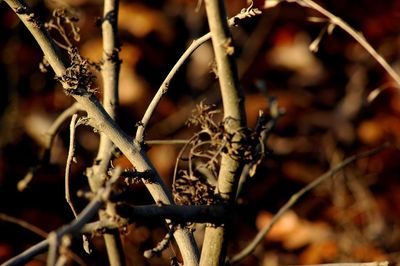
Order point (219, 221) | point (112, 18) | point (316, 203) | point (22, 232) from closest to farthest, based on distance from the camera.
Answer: point (219, 221) → point (112, 18) → point (22, 232) → point (316, 203)

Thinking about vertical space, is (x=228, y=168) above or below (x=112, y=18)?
below

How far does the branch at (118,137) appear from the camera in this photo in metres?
1.02

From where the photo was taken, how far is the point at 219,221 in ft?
2.94

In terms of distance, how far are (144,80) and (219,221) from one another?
306cm

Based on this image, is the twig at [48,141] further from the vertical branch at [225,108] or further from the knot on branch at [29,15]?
the vertical branch at [225,108]

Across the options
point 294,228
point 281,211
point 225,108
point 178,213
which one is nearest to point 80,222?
point 178,213

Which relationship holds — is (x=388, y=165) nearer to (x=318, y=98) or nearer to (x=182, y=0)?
(x=318, y=98)

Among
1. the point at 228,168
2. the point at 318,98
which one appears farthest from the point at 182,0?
the point at 228,168

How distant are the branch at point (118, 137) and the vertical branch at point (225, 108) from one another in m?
0.08

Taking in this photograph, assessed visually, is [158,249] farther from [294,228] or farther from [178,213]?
[294,228]

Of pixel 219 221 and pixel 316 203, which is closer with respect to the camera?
pixel 219 221

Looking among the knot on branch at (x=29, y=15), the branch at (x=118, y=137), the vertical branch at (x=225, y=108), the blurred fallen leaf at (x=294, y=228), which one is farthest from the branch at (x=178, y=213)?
the blurred fallen leaf at (x=294, y=228)

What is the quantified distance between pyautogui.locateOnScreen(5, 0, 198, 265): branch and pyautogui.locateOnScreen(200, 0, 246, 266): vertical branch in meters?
0.08

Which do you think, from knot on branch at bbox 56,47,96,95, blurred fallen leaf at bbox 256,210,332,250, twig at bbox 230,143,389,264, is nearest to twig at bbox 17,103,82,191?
knot on branch at bbox 56,47,96,95
